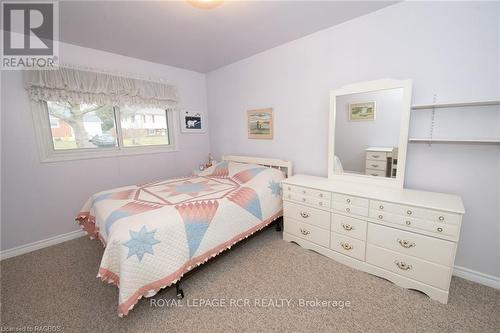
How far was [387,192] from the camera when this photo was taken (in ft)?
6.36

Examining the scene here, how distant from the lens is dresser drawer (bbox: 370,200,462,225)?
150cm

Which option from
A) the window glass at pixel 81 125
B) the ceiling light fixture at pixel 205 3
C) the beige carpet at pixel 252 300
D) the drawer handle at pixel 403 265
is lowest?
the beige carpet at pixel 252 300

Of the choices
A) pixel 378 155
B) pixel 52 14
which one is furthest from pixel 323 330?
pixel 52 14

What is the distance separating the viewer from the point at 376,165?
7.14 ft

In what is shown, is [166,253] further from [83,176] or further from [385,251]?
[83,176]

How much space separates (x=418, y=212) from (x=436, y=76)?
1219mm

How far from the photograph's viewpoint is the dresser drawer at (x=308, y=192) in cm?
212

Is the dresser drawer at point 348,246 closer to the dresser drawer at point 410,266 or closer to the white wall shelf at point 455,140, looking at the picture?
the dresser drawer at point 410,266

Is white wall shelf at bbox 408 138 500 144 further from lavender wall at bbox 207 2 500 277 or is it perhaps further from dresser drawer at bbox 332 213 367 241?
dresser drawer at bbox 332 213 367 241

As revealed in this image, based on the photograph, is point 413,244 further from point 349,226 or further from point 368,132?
point 368,132

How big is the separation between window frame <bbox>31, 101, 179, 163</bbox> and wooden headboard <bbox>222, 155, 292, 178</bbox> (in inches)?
47.3

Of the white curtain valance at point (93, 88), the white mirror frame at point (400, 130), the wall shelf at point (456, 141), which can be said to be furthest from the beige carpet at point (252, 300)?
the white curtain valance at point (93, 88)

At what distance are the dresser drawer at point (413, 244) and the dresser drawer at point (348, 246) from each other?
118mm

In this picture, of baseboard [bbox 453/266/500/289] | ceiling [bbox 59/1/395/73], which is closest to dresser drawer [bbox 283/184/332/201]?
baseboard [bbox 453/266/500/289]
